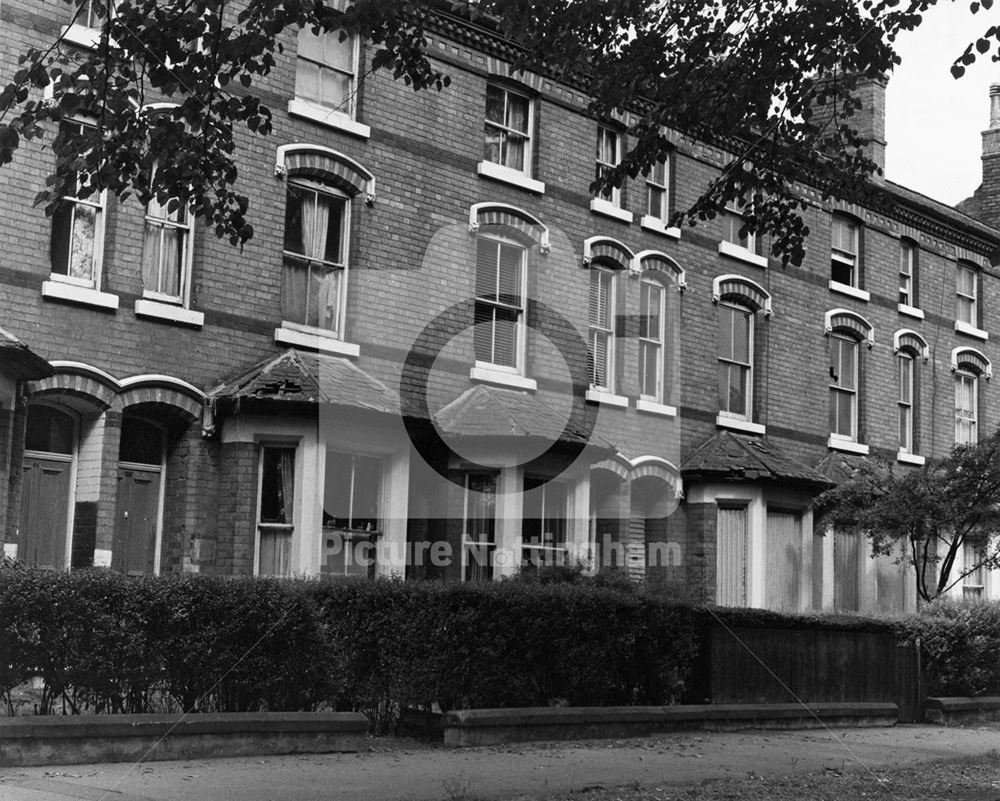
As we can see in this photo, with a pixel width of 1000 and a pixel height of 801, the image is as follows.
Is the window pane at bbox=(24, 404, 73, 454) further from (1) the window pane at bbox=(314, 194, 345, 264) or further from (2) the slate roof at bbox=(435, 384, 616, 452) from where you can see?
(2) the slate roof at bbox=(435, 384, 616, 452)

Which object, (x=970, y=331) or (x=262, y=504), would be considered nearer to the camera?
(x=262, y=504)

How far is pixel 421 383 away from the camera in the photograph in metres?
18.7

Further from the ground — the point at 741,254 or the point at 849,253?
the point at 849,253

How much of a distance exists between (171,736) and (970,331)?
903 inches

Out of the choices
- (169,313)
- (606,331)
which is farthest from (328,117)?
(606,331)

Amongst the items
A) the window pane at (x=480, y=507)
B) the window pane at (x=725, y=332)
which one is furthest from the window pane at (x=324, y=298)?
the window pane at (x=725, y=332)

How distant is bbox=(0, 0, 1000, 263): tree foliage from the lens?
10398mm

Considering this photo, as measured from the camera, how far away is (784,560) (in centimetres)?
2330

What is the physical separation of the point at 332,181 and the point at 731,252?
8.56m

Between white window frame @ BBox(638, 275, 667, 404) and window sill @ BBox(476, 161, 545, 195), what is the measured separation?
2.77m

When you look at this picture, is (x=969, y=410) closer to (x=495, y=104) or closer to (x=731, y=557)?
(x=731, y=557)

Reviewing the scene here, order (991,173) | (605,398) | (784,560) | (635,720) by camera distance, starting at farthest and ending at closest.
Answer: (991,173)
(784,560)
(605,398)
(635,720)

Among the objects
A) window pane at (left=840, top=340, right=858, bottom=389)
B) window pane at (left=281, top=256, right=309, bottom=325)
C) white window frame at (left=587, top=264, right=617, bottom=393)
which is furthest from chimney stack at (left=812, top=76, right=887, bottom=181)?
window pane at (left=281, top=256, right=309, bottom=325)

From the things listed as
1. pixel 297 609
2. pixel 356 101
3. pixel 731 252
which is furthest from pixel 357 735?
pixel 731 252
